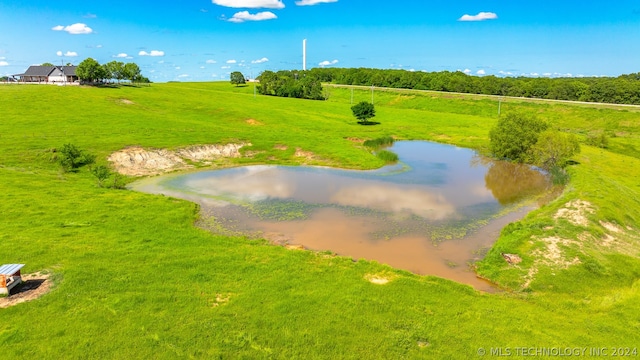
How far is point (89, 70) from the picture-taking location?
115938mm

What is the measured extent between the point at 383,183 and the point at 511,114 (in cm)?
3204

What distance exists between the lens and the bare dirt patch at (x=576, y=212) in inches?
1251

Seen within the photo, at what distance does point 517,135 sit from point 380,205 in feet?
123

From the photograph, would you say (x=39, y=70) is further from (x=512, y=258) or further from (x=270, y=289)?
(x=512, y=258)

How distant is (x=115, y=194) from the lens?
126 feet

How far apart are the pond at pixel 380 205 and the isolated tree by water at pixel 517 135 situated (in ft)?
11.3

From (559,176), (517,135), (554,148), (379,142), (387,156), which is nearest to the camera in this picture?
(559,176)

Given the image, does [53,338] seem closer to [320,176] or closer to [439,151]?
[320,176]

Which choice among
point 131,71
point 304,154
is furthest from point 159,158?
point 131,71

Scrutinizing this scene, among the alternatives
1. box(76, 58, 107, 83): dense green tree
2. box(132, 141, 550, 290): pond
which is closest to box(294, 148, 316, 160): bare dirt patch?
box(132, 141, 550, 290): pond

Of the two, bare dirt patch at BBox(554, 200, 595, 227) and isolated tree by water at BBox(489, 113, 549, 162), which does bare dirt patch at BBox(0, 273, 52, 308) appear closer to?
bare dirt patch at BBox(554, 200, 595, 227)

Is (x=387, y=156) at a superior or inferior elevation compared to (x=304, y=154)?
inferior

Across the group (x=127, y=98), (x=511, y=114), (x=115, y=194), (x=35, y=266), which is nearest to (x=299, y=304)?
(x=35, y=266)

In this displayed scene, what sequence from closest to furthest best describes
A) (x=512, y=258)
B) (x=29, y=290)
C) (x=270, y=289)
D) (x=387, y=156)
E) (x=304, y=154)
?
(x=29, y=290) < (x=270, y=289) < (x=512, y=258) < (x=304, y=154) < (x=387, y=156)
